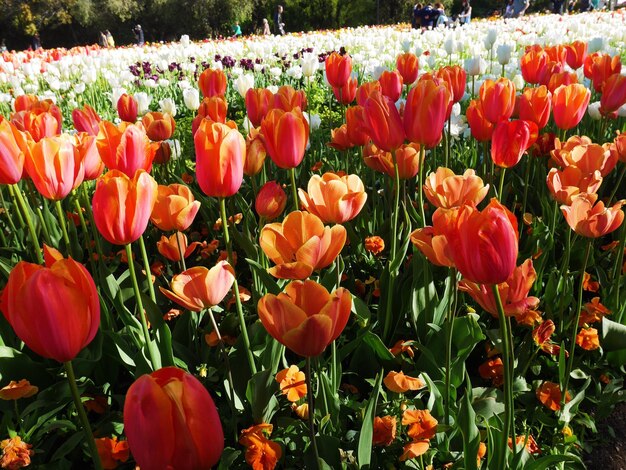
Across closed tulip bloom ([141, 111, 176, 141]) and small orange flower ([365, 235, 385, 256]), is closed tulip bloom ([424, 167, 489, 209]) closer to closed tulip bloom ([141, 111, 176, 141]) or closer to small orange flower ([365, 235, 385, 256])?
small orange flower ([365, 235, 385, 256])

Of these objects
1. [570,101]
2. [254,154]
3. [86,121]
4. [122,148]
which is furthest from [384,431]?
[86,121]

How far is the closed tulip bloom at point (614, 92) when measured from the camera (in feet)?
7.87

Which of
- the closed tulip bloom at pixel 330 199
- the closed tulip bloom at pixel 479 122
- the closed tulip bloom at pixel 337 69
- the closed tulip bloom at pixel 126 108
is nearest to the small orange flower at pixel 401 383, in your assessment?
the closed tulip bloom at pixel 330 199

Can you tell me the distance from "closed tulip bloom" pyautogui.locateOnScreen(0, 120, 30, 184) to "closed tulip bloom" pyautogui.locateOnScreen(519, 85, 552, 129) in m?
1.82

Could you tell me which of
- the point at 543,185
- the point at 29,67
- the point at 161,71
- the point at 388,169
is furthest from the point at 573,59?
the point at 29,67

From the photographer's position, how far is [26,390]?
1.44 m

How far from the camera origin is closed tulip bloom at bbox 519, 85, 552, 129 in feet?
7.11

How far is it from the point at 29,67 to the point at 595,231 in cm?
785

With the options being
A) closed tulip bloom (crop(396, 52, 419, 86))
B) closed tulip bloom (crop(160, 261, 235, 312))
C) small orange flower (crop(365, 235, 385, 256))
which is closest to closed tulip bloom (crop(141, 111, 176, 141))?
small orange flower (crop(365, 235, 385, 256))

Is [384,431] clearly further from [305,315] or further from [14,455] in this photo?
[14,455]

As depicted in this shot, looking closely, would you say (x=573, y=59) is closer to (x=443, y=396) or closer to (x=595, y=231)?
(x=595, y=231)

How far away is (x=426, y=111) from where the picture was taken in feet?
5.62

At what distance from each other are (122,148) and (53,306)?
972 mm

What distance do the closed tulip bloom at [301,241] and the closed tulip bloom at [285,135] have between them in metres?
0.55
